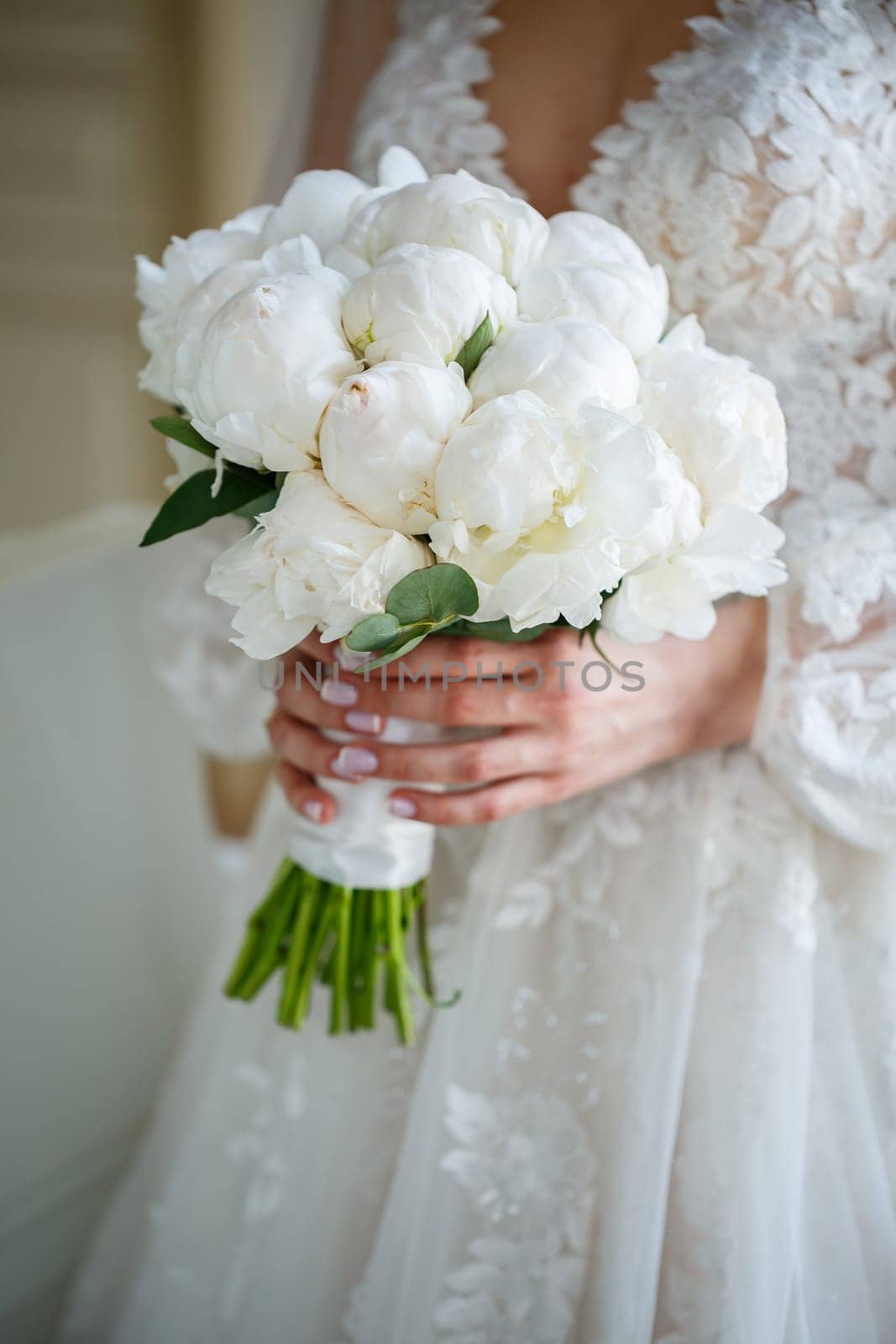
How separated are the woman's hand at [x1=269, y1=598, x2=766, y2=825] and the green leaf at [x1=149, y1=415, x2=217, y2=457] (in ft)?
0.61

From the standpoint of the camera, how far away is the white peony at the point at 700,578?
0.52 metres

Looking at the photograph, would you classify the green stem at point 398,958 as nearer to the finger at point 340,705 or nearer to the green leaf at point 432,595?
the finger at point 340,705

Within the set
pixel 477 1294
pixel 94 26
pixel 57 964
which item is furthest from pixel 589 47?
pixel 94 26

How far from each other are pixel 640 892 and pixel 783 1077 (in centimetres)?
16

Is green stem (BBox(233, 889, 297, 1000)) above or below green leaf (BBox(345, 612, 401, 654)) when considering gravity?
below

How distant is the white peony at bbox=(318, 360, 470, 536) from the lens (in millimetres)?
475

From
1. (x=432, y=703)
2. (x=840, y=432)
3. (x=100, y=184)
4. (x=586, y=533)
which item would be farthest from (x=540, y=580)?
(x=100, y=184)

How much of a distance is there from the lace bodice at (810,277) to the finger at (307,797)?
326mm

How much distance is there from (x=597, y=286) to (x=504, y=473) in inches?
6.2

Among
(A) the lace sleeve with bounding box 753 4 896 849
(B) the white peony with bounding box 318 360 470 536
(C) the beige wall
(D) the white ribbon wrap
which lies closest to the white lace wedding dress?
(A) the lace sleeve with bounding box 753 4 896 849

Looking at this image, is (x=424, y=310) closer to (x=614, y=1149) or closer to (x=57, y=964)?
(x=614, y=1149)

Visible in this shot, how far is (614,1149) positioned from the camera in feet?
2.34

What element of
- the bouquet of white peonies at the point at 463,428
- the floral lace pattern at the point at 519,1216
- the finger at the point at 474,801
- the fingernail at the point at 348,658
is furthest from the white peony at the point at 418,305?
the floral lace pattern at the point at 519,1216

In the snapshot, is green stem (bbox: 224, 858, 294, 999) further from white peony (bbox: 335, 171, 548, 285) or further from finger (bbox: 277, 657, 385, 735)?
white peony (bbox: 335, 171, 548, 285)
